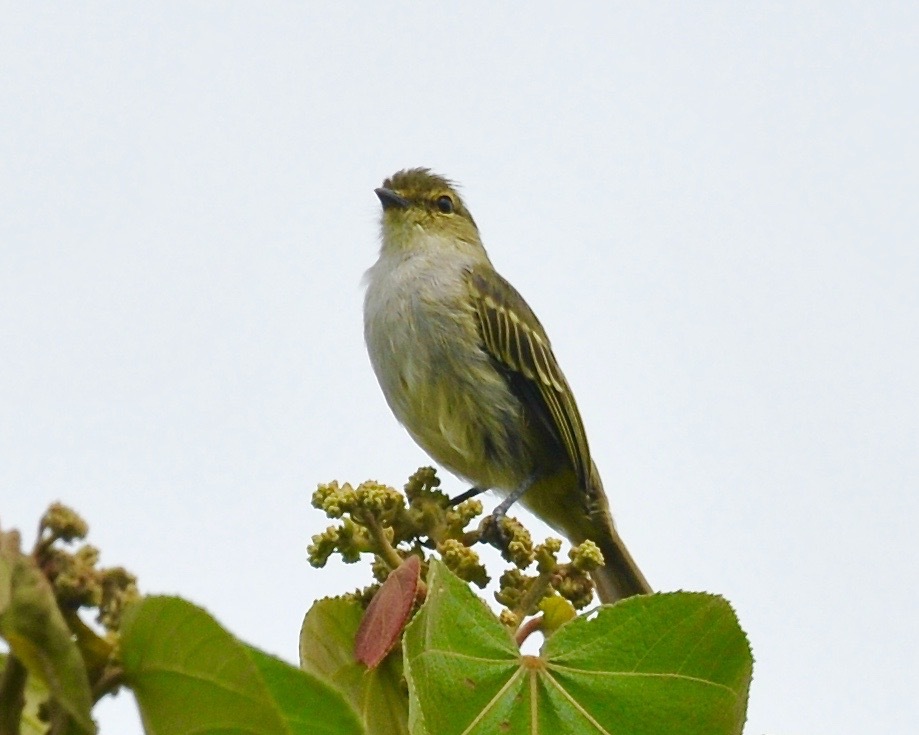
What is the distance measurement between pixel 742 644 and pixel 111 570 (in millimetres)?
1358

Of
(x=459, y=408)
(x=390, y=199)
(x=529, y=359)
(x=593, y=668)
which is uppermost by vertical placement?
(x=390, y=199)

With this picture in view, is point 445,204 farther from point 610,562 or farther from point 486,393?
point 610,562

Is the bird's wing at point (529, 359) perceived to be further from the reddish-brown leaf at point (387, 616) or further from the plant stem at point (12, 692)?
the plant stem at point (12, 692)

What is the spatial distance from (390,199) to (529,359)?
48.3 inches

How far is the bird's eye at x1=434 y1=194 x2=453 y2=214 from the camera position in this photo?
6.64m

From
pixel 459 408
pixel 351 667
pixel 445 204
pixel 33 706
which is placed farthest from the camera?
pixel 445 204

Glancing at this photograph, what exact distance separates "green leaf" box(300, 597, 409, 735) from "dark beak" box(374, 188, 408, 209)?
394cm

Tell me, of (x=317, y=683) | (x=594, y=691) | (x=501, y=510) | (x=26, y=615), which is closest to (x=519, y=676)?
(x=594, y=691)

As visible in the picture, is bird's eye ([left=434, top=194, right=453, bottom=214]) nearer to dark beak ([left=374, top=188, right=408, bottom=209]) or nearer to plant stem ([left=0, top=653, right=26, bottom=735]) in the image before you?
dark beak ([left=374, top=188, right=408, bottom=209])

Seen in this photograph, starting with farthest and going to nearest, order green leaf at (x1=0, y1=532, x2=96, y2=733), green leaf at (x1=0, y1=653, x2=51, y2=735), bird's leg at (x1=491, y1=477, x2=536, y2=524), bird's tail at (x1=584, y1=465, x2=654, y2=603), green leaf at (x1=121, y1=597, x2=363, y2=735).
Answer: bird's tail at (x1=584, y1=465, x2=654, y2=603)
bird's leg at (x1=491, y1=477, x2=536, y2=524)
green leaf at (x1=0, y1=653, x2=51, y2=735)
green leaf at (x1=121, y1=597, x2=363, y2=735)
green leaf at (x1=0, y1=532, x2=96, y2=733)

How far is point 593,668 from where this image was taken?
2.46 m

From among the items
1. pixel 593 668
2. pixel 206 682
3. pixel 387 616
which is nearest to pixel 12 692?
pixel 206 682

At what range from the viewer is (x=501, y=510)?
527 cm

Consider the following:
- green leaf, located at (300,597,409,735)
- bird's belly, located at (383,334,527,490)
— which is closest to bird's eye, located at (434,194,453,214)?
bird's belly, located at (383,334,527,490)
